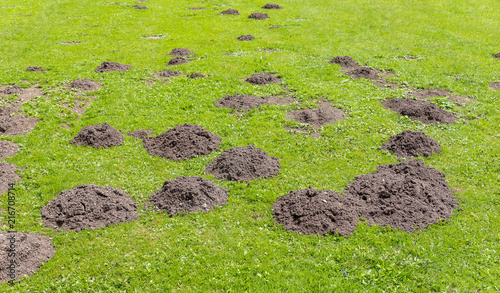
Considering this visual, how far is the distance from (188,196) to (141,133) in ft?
18.3

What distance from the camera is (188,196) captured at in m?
12.1

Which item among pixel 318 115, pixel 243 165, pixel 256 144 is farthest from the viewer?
pixel 318 115

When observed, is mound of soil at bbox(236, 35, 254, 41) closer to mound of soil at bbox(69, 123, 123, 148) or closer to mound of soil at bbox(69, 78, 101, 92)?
mound of soil at bbox(69, 78, 101, 92)

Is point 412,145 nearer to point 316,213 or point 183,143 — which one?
point 316,213

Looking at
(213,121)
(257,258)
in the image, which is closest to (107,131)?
(213,121)

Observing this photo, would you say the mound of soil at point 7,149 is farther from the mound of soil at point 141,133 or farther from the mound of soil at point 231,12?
the mound of soil at point 231,12

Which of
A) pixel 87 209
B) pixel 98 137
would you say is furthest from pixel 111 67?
pixel 87 209

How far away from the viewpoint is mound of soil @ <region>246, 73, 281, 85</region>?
69.9 feet

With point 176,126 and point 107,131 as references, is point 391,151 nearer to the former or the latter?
point 176,126

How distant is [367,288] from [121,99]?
15.2 m

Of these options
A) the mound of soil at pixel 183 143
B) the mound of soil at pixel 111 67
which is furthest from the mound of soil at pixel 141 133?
the mound of soil at pixel 111 67

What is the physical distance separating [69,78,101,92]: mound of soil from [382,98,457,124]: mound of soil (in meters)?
15.9

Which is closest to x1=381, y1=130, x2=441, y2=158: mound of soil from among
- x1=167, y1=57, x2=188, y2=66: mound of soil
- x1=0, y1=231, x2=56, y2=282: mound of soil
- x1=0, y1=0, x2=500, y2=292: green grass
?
x1=0, y1=0, x2=500, y2=292: green grass

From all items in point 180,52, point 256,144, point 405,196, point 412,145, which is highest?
point 180,52
